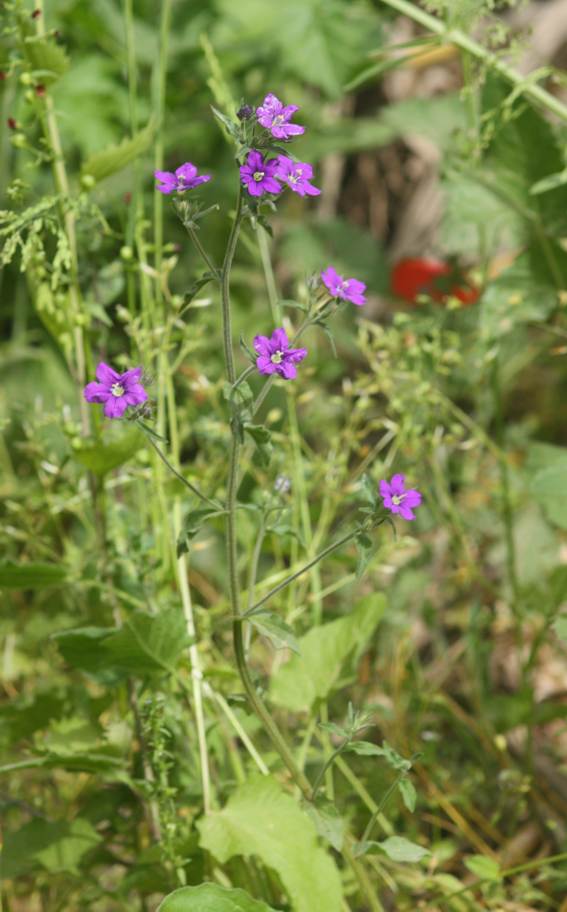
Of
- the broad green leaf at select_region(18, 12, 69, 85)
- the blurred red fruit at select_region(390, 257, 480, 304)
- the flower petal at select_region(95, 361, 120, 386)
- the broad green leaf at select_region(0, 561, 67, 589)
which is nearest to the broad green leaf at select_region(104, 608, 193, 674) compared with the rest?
the broad green leaf at select_region(0, 561, 67, 589)

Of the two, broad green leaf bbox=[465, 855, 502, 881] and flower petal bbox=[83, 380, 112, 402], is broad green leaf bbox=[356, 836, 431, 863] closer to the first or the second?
broad green leaf bbox=[465, 855, 502, 881]

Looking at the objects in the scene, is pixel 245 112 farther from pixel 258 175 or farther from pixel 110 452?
pixel 110 452

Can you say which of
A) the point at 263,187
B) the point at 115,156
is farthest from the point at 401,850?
the point at 115,156

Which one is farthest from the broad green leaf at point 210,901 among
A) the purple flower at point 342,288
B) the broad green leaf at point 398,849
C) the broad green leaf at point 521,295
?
the broad green leaf at point 521,295

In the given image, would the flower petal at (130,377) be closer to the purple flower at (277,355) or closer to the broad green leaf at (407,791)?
the purple flower at (277,355)

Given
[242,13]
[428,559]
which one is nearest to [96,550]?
[428,559]
